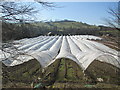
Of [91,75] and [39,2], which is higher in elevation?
[39,2]

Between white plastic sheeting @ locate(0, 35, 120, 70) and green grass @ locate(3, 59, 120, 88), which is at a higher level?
white plastic sheeting @ locate(0, 35, 120, 70)

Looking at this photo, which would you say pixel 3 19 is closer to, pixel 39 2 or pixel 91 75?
pixel 39 2

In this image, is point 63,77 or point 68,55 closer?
point 63,77

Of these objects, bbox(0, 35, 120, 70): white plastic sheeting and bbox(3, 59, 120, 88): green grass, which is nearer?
bbox(3, 59, 120, 88): green grass

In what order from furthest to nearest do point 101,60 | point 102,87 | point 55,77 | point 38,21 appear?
point 101,60
point 55,77
point 102,87
point 38,21

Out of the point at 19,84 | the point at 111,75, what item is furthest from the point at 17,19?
the point at 111,75

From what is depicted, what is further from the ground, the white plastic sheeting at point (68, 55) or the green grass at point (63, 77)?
the white plastic sheeting at point (68, 55)

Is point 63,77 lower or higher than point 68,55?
lower

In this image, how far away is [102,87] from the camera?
4656 mm

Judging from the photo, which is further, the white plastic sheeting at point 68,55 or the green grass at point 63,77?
the white plastic sheeting at point 68,55

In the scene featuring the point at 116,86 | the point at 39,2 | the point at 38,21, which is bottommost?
the point at 116,86

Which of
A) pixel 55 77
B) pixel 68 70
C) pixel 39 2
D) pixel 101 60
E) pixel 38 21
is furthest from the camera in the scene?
pixel 101 60

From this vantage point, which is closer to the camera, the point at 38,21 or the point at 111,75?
the point at 38,21

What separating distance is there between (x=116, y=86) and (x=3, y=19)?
15.1ft
